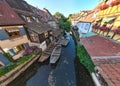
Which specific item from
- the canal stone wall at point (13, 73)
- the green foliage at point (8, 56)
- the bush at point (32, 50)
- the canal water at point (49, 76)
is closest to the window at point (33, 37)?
the bush at point (32, 50)

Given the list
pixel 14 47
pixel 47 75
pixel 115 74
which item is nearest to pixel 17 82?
pixel 47 75

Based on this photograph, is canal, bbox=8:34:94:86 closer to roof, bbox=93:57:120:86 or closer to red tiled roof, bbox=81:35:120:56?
red tiled roof, bbox=81:35:120:56

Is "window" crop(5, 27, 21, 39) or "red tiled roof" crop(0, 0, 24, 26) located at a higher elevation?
"red tiled roof" crop(0, 0, 24, 26)

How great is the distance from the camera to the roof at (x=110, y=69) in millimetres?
5490

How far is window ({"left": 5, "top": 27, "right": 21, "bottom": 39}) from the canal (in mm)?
5723

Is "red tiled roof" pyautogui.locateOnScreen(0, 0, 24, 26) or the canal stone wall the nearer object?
the canal stone wall

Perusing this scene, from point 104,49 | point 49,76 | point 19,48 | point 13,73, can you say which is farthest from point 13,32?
point 104,49

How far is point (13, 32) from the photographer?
1409cm

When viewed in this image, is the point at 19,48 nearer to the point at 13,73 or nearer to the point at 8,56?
the point at 8,56

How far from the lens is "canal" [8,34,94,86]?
10875mm

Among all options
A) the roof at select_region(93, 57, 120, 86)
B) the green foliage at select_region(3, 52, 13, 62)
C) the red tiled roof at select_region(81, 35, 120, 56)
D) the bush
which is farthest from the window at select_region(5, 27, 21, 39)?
the roof at select_region(93, 57, 120, 86)

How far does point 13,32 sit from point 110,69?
46.6 ft

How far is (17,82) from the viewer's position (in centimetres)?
1134

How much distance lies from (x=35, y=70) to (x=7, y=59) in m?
4.39
